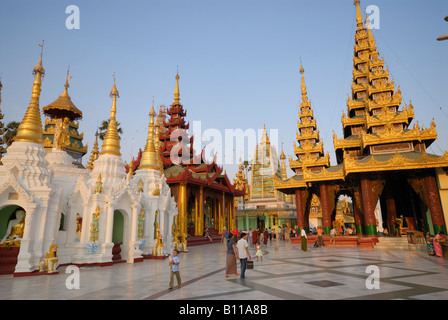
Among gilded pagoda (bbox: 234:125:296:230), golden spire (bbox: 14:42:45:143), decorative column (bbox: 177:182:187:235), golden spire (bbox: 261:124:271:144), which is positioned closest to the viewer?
golden spire (bbox: 14:42:45:143)

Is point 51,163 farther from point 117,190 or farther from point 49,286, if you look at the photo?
point 49,286

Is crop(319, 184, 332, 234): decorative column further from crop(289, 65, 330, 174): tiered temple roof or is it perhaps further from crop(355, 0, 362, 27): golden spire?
crop(355, 0, 362, 27): golden spire

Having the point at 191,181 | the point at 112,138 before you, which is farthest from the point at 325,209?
the point at 112,138

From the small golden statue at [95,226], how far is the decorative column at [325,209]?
17.6 meters

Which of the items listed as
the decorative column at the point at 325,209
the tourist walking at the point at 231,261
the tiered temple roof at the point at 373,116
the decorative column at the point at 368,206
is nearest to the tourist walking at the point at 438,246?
the decorative column at the point at 368,206

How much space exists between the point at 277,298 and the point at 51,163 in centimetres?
1428

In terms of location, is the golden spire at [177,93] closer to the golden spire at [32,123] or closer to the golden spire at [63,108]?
the golden spire at [63,108]

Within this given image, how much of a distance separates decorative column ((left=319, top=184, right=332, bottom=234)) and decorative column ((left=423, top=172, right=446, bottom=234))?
22.5 ft

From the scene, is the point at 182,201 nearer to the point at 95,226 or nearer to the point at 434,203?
the point at 95,226

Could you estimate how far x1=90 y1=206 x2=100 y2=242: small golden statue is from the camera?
443 inches

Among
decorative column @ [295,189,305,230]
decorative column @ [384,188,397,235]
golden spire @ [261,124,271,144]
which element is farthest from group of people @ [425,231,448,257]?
golden spire @ [261,124,271,144]

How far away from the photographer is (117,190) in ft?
40.7

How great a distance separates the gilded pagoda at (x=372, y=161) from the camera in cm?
1838
